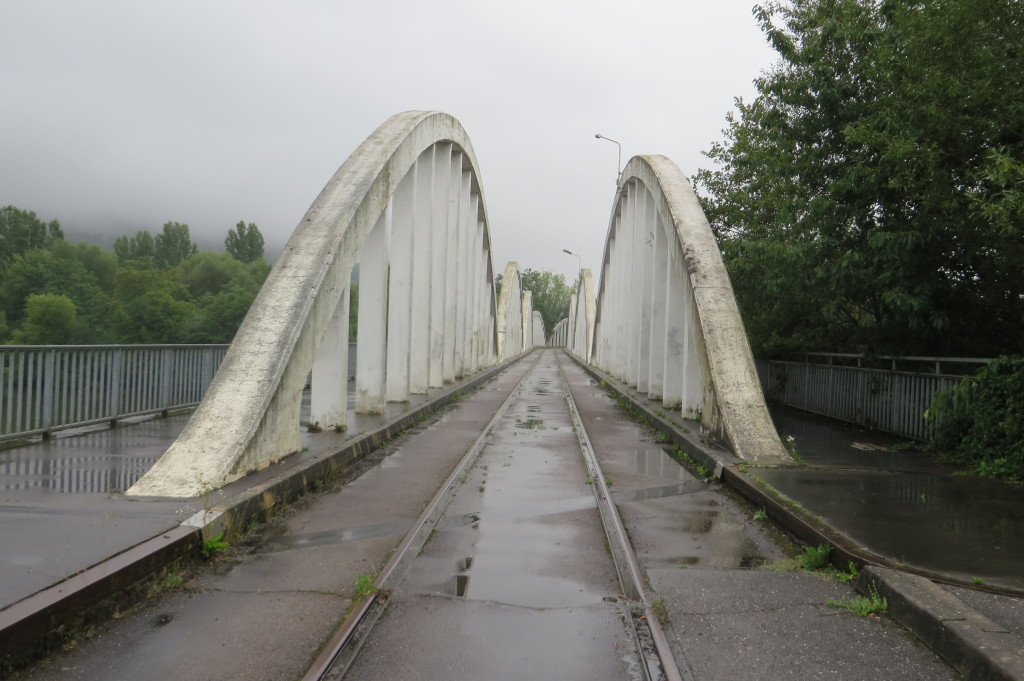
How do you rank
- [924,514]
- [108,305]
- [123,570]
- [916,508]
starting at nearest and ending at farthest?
[123,570], [924,514], [916,508], [108,305]

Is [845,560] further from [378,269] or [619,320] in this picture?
[619,320]

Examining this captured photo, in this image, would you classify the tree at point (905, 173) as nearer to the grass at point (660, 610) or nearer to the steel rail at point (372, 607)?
the grass at point (660, 610)

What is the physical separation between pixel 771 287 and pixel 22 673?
11.0 metres

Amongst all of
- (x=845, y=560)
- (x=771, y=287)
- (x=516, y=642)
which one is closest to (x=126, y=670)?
(x=516, y=642)

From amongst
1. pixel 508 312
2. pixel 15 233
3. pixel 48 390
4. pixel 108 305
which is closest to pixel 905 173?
pixel 48 390

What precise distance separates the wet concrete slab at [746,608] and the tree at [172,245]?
116844 mm

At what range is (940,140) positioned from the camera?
8305 millimetres

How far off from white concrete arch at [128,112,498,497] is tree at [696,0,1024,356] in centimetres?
595

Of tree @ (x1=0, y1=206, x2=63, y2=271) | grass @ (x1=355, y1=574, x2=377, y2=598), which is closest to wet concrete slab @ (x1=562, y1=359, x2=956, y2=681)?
grass @ (x1=355, y1=574, x2=377, y2=598)

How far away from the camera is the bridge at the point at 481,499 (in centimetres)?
339

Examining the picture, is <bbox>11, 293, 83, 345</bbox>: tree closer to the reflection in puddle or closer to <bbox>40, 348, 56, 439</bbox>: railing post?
the reflection in puddle

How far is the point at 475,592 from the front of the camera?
411 cm

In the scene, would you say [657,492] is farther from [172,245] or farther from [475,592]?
[172,245]

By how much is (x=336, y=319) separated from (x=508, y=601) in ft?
19.1
